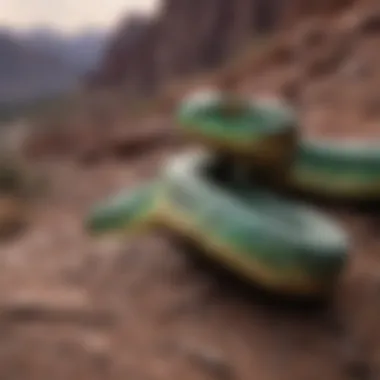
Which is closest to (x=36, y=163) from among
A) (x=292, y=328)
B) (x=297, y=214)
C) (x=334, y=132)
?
(x=334, y=132)

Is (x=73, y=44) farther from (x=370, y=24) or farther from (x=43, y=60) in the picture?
(x=370, y=24)

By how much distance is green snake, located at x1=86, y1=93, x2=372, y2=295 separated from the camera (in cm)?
193

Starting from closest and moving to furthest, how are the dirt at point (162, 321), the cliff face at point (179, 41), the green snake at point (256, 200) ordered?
the dirt at point (162, 321)
the green snake at point (256, 200)
the cliff face at point (179, 41)

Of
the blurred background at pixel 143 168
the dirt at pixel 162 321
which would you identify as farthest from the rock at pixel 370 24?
the dirt at pixel 162 321

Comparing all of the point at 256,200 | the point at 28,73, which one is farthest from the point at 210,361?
the point at 28,73

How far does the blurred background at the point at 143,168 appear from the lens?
68.3 inches

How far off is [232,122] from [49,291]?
0.84m

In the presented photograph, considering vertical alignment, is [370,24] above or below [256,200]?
above

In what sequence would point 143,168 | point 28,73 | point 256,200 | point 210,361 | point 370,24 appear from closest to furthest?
point 210,361, point 256,200, point 28,73, point 143,168, point 370,24

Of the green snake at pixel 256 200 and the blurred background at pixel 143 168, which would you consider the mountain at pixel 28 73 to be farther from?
the green snake at pixel 256 200

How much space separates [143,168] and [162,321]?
211 cm

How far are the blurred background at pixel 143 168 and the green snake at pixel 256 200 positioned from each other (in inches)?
3.9

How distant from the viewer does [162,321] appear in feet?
6.13

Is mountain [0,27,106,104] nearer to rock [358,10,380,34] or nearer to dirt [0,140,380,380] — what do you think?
dirt [0,140,380,380]
